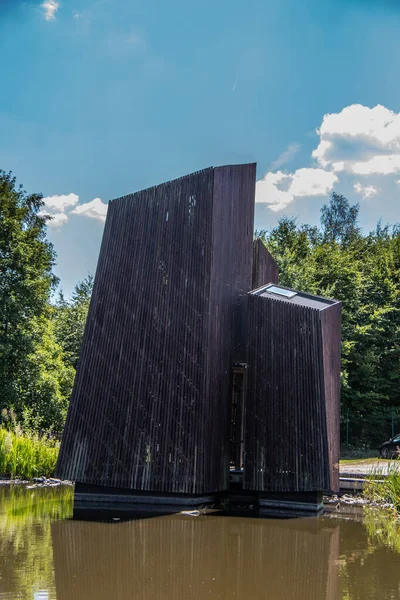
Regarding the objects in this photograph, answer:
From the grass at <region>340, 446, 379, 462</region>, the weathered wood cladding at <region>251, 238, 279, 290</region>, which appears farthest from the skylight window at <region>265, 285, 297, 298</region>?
the grass at <region>340, 446, 379, 462</region>

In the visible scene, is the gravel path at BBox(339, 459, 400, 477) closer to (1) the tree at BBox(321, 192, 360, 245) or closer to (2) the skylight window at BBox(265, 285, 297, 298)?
(2) the skylight window at BBox(265, 285, 297, 298)

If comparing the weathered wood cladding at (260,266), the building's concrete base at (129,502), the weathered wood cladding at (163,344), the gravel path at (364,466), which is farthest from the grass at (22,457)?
the gravel path at (364,466)

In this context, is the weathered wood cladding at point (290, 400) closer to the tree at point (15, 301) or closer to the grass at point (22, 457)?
the grass at point (22, 457)

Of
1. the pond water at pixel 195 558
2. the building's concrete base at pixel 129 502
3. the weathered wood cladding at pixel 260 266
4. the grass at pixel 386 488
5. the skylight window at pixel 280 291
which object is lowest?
the pond water at pixel 195 558

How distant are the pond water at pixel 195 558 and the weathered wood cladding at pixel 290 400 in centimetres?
86

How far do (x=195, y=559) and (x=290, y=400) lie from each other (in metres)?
3.88

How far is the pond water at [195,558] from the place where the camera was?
A: 5.14 metres

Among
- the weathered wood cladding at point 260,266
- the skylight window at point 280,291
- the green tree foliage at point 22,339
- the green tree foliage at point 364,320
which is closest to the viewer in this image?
the skylight window at point 280,291

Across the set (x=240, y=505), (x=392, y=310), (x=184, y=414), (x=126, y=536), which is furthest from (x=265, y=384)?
(x=392, y=310)

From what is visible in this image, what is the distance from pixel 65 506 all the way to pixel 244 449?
3.06m

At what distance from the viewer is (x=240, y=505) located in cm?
1014

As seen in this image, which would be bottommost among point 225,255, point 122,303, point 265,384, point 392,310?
point 265,384

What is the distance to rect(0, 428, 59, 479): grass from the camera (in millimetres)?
11797

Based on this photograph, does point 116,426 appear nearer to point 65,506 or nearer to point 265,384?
point 65,506
